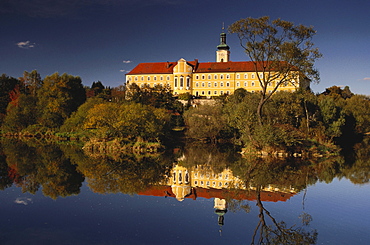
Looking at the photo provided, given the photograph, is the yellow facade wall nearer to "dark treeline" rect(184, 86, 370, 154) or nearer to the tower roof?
the tower roof

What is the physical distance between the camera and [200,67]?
78.1 meters

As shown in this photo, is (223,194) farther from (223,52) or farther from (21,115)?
(223,52)

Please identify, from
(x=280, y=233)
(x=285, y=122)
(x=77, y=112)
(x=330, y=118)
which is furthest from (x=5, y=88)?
(x=280, y=233)

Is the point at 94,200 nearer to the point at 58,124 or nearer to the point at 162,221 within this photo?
the point at 162,221

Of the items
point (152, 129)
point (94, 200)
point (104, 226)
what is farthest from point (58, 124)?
point (104, 226)

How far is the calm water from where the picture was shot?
32.6ft

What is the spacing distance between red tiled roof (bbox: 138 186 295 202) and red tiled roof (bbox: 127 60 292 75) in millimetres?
60790

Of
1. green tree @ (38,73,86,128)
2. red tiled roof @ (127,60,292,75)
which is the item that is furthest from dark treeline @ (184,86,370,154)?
red tiled roof @ (127,60,292,75)

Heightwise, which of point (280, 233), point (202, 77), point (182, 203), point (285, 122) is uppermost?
point (202, 77)

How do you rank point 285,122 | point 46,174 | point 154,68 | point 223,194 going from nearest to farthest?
1. point 223,194
2. point 46,174
3. point 285,122
4. point 154,68

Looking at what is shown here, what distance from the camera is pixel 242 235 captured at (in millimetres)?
10008

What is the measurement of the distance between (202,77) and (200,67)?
3.20 meters

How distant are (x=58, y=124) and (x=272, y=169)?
3658cm

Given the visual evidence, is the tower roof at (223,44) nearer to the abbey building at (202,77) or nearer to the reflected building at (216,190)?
the abbey building at (202,77)
